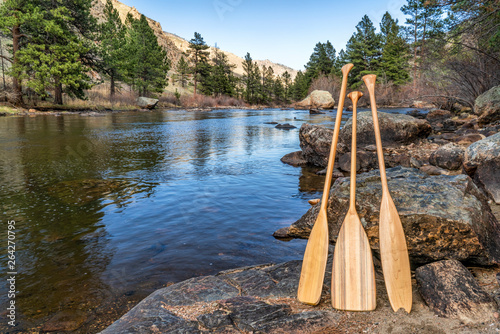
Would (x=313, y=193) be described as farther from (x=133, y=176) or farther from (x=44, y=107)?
(x=44, y=107)

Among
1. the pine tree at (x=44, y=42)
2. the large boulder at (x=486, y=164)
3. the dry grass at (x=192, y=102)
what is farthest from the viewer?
the dry grass at (x=192, y=102)

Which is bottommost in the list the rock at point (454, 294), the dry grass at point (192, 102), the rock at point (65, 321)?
the rock at point (65, 321)

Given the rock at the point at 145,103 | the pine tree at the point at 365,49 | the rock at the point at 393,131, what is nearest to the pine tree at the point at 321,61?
the pine tree at the point at 365,49

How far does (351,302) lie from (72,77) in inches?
1210

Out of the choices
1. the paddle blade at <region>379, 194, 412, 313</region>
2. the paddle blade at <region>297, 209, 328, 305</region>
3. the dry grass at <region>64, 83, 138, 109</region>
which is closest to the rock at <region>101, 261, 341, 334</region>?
the paddle blade at <region>297, 209, 328, 305</region>

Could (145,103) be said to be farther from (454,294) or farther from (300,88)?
(454,294)

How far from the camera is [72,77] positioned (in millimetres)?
26766

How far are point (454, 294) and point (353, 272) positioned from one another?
65 cm

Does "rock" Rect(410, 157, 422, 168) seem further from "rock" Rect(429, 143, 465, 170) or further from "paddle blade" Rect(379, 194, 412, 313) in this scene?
"paddle blade" Rect(379, 194, 412, 313)

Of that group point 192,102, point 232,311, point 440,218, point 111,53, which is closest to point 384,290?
point 440,218

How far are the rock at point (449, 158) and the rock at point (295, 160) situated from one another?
137 inches

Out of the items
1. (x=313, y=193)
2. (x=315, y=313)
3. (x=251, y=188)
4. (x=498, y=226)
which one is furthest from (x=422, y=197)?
(x=251, y=188)

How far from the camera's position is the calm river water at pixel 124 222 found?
9.93 feet

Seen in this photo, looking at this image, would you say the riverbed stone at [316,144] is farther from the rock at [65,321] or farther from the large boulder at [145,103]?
the large boulder at [145,103]
